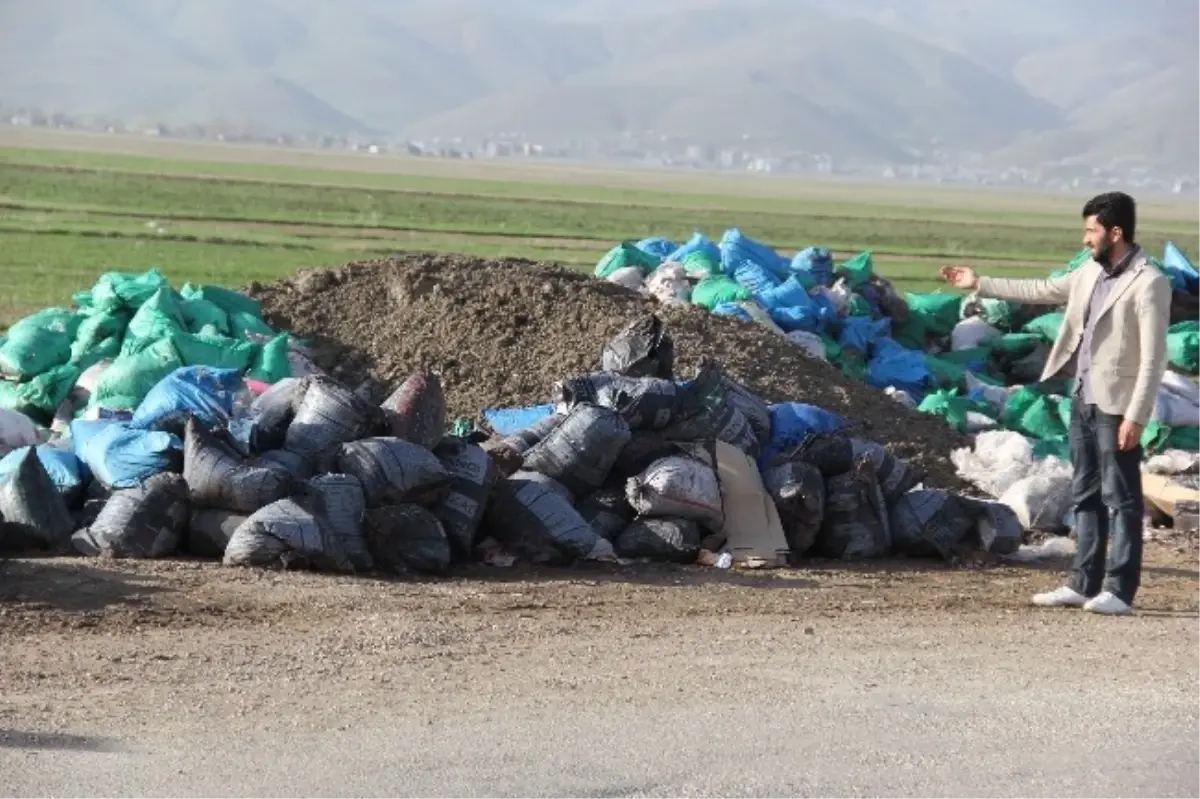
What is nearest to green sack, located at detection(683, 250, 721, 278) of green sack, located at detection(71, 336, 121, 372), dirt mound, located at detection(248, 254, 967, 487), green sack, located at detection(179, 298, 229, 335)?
dirt mound, located at detection(248, 254, 967, 487)

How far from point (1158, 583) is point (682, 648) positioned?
2.91m

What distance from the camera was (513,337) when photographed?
1082 centimetres

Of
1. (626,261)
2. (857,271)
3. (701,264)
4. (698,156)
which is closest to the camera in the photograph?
(701,264)

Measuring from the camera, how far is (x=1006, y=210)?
315ft

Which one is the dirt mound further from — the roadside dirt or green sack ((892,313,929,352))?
green sack ((892,313,929,352))

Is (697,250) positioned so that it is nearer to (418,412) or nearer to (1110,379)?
(418,412)

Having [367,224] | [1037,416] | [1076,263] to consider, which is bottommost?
[367,224]

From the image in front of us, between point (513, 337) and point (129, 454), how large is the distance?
3389 mm

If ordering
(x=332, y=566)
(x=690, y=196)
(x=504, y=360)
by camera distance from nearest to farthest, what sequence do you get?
(x=332, y=566) → (x=504, y=360) → (x=690, y=196)

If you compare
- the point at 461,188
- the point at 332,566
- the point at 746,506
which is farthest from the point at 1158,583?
the point at 461,188

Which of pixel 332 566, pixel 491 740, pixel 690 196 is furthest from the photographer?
pixel 690 196

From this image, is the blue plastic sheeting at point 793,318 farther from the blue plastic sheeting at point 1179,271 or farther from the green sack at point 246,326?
the green sack at point 246,326

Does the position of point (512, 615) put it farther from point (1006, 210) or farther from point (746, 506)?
point (1006, 210)

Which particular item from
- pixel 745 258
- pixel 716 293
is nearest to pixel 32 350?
pixel 716 293
